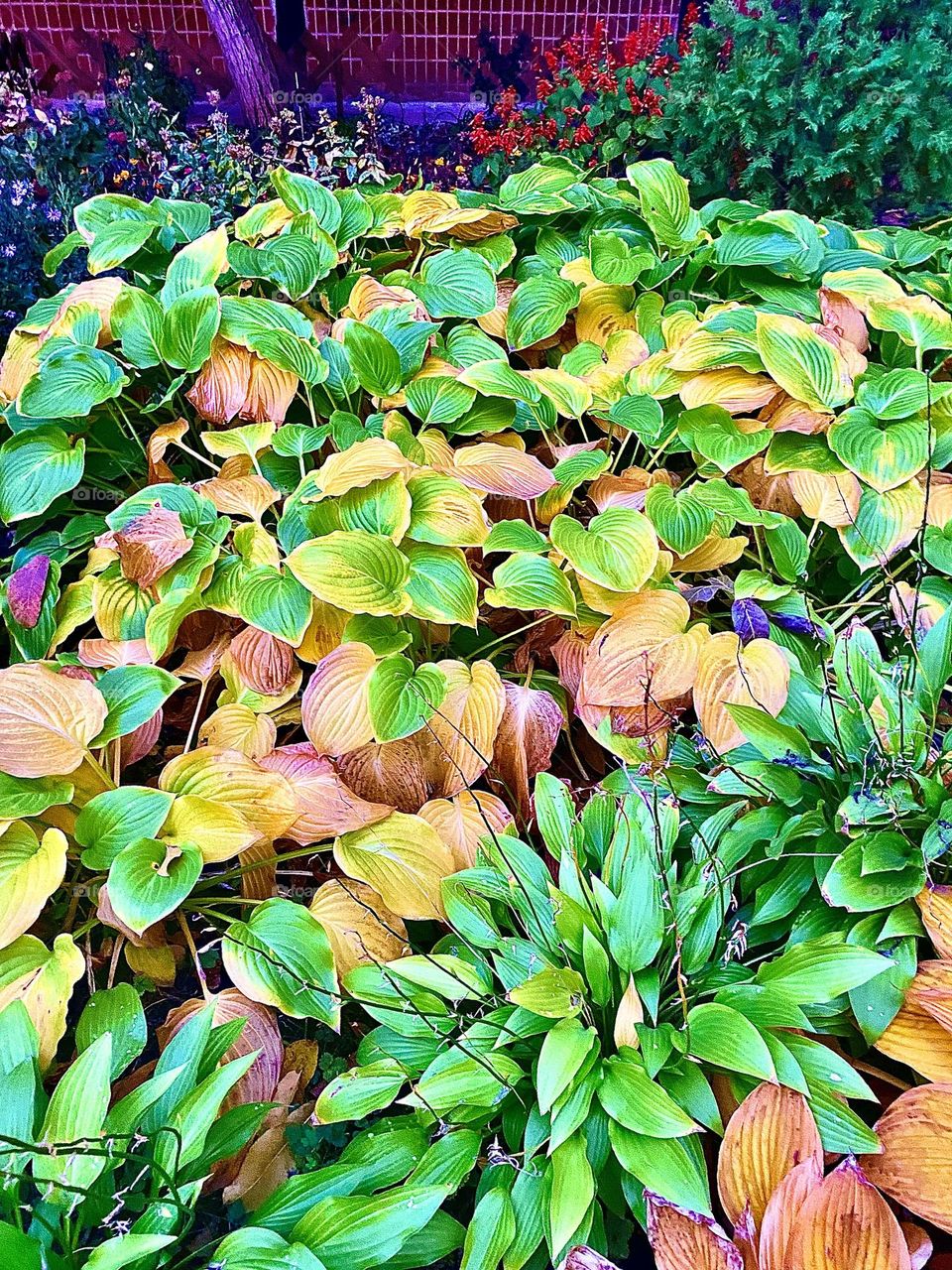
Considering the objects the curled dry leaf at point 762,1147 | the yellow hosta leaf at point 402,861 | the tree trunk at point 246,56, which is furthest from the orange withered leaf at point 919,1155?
the tree trunk at point 246,56

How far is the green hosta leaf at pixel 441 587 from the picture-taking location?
1643 millimetres

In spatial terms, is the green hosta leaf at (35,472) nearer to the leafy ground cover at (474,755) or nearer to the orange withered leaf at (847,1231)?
the leafy ground cover at (474,755)

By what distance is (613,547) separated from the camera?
66.9 inches

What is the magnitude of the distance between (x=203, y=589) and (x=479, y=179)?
361cm

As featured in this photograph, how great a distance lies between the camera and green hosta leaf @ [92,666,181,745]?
1.52 meters

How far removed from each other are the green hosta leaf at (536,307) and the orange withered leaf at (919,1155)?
1820 mm

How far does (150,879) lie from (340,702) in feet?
1.39

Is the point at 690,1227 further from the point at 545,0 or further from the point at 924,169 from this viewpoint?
the point at 545,0

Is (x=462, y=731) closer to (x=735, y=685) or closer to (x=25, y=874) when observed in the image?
(x=735, y=685)

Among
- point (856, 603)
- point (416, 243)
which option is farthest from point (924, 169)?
point (856, 603)

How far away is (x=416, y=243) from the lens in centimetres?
272

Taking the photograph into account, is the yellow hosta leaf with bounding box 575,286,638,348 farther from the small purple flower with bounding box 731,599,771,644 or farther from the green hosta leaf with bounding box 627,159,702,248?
the small purple flower with bounding box 731,599,771,644

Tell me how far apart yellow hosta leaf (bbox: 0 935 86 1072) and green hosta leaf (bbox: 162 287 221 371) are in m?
1.29

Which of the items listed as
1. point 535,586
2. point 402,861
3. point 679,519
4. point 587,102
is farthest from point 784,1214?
point 587,102
